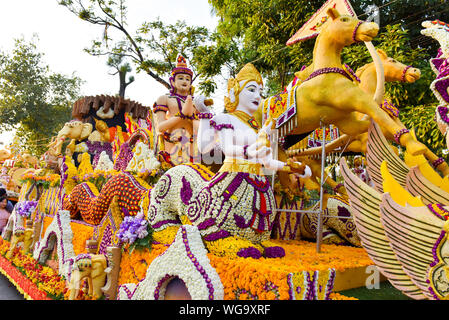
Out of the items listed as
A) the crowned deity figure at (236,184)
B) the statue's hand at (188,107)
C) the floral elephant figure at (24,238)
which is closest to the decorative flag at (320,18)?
the crowned deity figure at (236,184)

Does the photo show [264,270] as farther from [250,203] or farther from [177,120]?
[177,120]

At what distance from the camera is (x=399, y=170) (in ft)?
9.16

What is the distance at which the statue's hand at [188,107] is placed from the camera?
Answer: 3.83 meters

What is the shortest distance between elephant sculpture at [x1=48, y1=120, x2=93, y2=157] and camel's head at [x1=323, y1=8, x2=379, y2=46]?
503 centimetres

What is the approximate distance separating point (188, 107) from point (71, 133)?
368 cm

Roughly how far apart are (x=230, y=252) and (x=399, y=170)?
1468mm

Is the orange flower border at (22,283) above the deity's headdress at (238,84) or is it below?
below

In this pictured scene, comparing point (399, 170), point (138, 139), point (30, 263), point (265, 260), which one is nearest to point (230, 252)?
point (265, 260)

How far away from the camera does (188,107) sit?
12.8 ft

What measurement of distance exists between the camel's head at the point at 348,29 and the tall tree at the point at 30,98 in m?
16.4

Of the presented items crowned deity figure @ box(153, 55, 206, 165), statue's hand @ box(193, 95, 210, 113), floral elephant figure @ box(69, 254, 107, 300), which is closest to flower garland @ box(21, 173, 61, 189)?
crowned deity figure @ box(153, 55, 206, 165)

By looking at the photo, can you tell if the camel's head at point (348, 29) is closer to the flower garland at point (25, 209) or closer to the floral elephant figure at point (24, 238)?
the floral elephant figure at point (24, 238)

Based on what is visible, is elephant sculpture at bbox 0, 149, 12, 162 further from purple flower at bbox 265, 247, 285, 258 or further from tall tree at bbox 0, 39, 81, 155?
purple flower at bbox 265, 247, 285, 258

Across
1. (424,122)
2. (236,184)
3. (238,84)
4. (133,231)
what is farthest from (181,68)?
(424,122)
